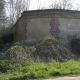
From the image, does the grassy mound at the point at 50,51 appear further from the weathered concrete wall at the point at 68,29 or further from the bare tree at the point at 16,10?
the bare tree at the point at 16,10

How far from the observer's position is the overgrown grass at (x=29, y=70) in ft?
29.9

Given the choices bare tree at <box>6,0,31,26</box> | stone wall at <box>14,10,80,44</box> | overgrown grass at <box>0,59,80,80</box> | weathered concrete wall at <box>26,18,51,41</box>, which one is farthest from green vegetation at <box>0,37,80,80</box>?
bare tree at <box>6,0,31,26</box>

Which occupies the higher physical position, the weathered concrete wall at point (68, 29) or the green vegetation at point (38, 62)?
the weathered concrete wall at point (68, 29)

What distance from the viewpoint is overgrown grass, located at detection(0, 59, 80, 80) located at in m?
9.12

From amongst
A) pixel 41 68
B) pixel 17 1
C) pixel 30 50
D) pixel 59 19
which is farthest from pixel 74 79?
pixel 17 1

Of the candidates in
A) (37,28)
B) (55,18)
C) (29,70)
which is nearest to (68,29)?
(55,18)

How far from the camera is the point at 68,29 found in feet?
54.4

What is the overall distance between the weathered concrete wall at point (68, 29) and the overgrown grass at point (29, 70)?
5141 millimetres

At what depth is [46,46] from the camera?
13.6m

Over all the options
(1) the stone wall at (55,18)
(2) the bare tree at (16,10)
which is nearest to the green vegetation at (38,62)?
(1) the stone wall at (55,18)

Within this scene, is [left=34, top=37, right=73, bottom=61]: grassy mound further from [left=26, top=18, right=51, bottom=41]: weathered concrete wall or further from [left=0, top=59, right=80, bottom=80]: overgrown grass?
[left=26, top=18, right=51, bottom=41]: weathered concrete wall

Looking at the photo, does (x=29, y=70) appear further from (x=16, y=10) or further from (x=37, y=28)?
(x=16, y=10)

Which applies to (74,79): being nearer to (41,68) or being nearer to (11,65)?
(41,68)

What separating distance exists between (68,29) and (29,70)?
7538 mm
